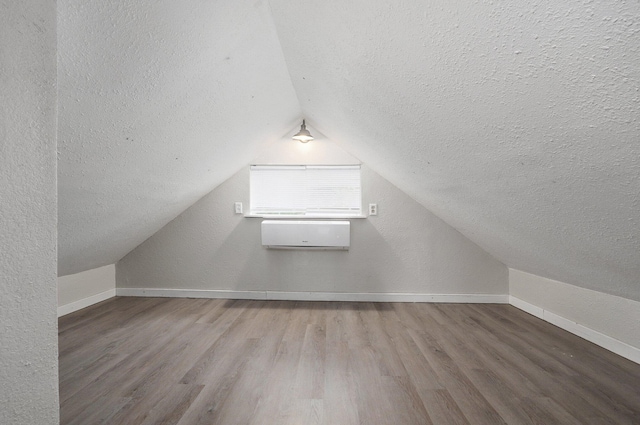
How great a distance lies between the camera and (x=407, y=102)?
5.84 ft

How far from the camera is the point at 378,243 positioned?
13.3 ft

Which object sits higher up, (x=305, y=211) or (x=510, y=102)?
(x=510, y=102)

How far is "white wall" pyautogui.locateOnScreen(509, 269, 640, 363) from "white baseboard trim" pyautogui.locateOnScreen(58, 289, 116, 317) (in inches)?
180

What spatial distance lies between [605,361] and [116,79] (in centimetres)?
338

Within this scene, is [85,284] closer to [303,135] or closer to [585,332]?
[303,135]

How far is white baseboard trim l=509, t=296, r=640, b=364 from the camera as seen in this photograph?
247cm

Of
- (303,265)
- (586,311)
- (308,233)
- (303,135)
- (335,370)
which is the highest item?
(303,135)

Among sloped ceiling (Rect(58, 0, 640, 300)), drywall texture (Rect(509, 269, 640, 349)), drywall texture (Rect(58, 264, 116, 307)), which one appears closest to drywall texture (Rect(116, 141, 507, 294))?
drywall texture (Rect(58, 264, 116, 307))

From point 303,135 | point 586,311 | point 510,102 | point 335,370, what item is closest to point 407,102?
point 510,102

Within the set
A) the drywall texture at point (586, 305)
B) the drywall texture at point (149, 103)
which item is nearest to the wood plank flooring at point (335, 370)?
the drywall texture at point (586, 305)

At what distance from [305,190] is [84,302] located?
8.69 ft

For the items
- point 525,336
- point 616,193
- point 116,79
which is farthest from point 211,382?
point 525,336

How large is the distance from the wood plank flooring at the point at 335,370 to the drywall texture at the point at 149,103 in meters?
1.04

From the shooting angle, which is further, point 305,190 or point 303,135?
point 305,190
